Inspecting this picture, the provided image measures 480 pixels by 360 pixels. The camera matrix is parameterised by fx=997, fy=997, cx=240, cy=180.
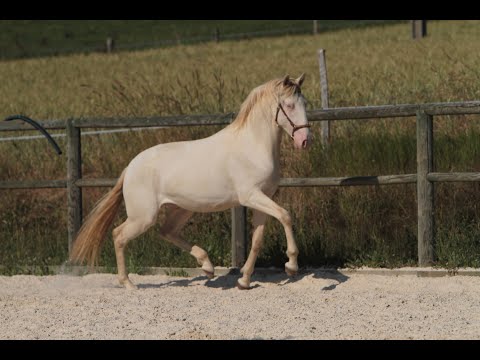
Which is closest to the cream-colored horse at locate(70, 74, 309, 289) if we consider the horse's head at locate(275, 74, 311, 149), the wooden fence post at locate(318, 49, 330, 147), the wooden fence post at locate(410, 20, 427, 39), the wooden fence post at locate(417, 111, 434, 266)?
the horse's head at locate(275, 74, 311, 149)

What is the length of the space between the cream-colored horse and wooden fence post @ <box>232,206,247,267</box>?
0.70 m

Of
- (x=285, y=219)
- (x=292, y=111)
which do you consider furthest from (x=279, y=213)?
(x=292, y=111)

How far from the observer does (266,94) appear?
Answer: 7941 millimetres

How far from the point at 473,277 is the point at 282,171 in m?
2.69

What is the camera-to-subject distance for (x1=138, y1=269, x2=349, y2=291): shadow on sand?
27.0 ft

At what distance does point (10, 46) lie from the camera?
3956 cm

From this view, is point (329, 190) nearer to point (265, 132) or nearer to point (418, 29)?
point (265, 132)

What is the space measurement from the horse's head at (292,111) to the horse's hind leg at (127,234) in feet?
4.41

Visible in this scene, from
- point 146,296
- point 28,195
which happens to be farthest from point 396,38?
point 146,296

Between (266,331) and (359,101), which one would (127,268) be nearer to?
(266,331)

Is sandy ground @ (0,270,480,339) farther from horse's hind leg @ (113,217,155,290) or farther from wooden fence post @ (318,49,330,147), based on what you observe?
wooden fence post @ (318,49,330,147)

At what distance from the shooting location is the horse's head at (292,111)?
766cm

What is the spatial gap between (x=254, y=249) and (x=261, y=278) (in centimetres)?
67

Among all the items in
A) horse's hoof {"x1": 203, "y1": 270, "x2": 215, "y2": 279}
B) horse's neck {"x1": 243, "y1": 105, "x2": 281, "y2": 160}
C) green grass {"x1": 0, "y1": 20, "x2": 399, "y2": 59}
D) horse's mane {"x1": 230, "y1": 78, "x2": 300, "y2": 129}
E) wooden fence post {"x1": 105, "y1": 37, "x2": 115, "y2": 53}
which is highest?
green grass {"x1": 0, "y1": 20, "x2": 399, "y2": 59}
